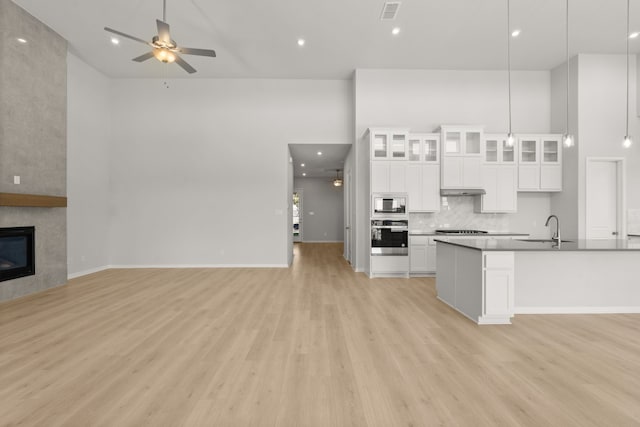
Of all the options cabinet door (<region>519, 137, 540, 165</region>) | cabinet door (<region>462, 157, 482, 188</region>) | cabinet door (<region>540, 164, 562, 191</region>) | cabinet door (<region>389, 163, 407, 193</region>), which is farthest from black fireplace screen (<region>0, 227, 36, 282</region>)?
cabinet door (<region>540, 164, 562, 191</region>)

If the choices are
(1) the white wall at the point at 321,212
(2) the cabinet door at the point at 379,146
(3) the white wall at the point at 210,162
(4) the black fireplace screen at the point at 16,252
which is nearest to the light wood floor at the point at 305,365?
(4) the black fireplace screen at the point at 16,252

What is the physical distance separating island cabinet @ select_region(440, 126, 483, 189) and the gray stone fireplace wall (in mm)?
6977

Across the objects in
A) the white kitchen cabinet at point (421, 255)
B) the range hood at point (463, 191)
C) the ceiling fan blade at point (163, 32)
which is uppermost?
the ceiling fan blade at point (163, 32)

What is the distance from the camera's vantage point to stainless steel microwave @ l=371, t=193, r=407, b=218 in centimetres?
597

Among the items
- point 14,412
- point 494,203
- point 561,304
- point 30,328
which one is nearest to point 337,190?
point 494,203

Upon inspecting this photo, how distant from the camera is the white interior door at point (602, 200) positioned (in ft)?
19.4

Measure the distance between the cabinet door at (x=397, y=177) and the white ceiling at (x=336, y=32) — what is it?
7.24 ft

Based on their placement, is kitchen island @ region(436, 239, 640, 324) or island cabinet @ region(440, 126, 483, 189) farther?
island cabinet @ region(440, 126, 483, 189)

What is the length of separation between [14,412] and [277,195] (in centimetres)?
559

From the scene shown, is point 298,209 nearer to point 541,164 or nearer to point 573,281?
point 541,164

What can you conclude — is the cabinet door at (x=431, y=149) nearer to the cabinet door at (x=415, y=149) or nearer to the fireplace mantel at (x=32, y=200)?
the cabinet door at (x=415, y=149)

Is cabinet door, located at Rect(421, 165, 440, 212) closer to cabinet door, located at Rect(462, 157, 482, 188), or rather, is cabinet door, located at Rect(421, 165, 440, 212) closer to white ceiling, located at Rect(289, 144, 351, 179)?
cabinet door, located at Rect(462, 157, 482, 188)

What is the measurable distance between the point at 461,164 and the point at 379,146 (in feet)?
5.57

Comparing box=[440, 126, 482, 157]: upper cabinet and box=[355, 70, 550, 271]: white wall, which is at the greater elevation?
box=[355, 70, 550, 271]: white wall
